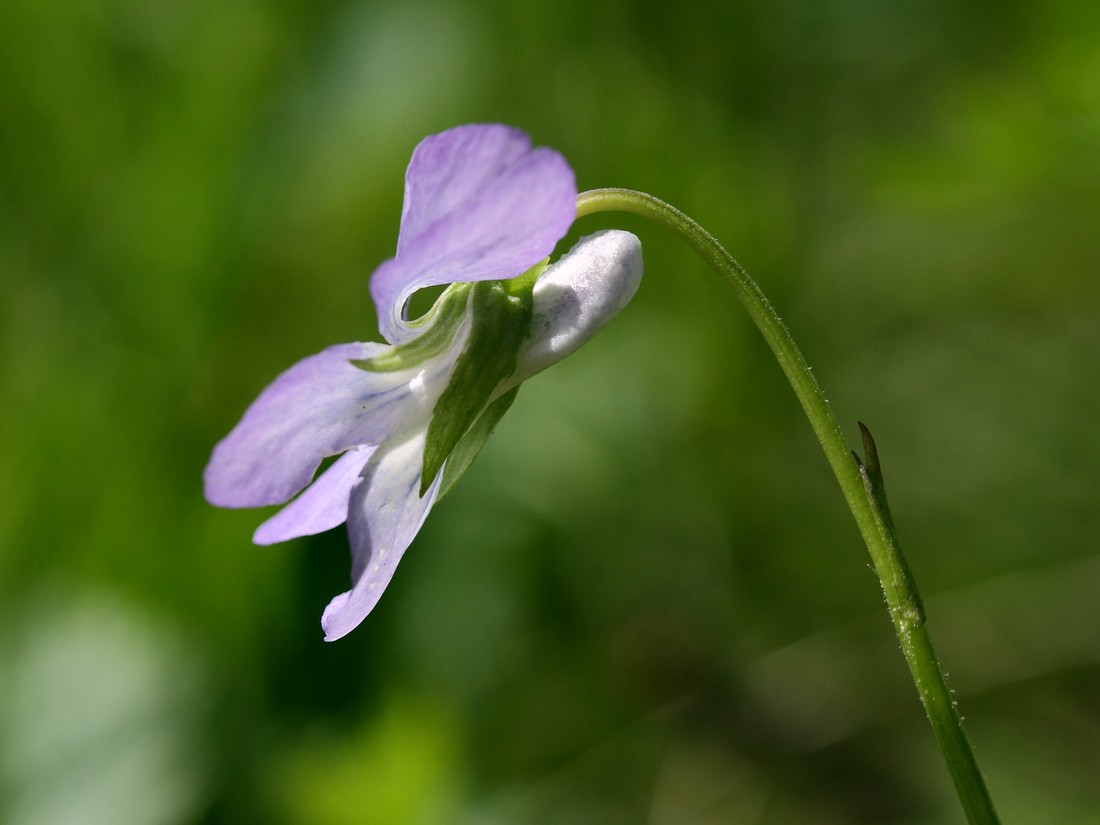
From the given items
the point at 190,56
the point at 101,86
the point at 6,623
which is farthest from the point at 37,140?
the point at 6,623

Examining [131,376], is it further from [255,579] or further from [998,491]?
[998,491]

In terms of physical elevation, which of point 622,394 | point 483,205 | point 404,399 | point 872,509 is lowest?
point 622,394

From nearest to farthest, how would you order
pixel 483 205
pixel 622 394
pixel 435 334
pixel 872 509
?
pixel 483 205 < pixel 872 509 < pixel 435 334 < pixel 622 394

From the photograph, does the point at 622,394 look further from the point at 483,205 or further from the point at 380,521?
the point at 483,205

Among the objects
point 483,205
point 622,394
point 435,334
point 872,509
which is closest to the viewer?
point 483,205

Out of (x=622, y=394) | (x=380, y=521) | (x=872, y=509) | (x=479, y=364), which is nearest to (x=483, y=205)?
(x=479, y=364)

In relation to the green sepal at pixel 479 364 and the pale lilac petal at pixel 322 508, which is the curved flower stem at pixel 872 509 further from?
the pale lilac petal at pixel 322 508

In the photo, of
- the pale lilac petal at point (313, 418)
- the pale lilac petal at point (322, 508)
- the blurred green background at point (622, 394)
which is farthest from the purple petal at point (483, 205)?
the blurred green background at point (622, 394)
